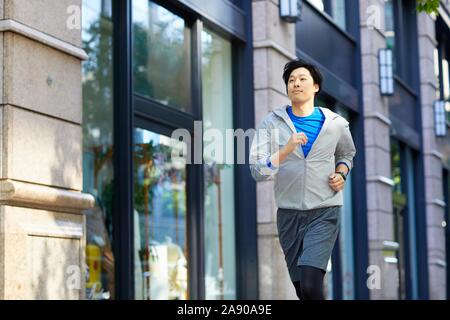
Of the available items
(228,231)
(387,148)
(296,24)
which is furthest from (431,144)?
(228,231)

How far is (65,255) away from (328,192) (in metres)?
4.78

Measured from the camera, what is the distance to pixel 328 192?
3.03 meters

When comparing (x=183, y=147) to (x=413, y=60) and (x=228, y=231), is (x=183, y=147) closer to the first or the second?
(x=228, y=231)

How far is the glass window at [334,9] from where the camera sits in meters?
14.8

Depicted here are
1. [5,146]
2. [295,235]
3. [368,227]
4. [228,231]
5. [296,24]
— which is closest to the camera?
[295,235]

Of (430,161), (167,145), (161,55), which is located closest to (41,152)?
(167,145)

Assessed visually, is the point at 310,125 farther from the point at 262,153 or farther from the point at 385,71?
the point at 385,71

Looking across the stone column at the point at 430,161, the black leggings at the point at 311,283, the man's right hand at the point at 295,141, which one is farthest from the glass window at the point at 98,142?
the stone column at the point at 430,161

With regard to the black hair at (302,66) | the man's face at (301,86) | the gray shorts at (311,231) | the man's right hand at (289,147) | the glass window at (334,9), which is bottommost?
the gray shorts at (311,231)

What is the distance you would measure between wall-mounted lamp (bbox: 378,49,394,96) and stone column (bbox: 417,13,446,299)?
5.50m

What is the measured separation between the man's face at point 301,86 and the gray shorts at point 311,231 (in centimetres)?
42

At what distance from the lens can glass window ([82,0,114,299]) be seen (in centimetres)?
980

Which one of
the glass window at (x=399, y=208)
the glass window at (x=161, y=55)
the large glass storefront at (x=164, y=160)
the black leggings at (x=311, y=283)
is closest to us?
the black leggings at (x=311, y=283)

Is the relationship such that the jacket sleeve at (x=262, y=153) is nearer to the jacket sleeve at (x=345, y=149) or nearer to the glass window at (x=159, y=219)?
the jacket sleeve at (x=345, y=149)
